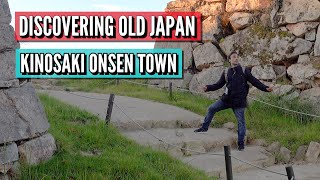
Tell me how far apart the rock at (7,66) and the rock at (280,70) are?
7799 millimetres

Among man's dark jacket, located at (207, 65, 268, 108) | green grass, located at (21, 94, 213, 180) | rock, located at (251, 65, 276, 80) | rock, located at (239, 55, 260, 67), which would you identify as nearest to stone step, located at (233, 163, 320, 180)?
green grass, located at (21, 94, 213, 180)

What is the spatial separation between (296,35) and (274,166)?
4867 mm

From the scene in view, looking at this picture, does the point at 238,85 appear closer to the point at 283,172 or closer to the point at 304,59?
the point at 283,172

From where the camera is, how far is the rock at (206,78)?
12.3 m

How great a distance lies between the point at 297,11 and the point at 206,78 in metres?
3.31

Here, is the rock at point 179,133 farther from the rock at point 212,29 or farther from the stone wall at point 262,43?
the rock at point 212,29

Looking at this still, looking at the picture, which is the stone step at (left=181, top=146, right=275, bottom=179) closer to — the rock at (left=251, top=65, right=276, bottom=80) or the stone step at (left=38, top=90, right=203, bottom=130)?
the stone step at (left=38, top=90, right=203, bottom=130)

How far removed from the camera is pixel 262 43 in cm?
1162

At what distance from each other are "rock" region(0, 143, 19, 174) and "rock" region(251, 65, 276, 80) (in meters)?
7.91

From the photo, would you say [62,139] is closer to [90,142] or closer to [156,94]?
[90,142]

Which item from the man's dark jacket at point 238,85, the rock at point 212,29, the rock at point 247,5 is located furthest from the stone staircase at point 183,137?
the rock at point 247,5

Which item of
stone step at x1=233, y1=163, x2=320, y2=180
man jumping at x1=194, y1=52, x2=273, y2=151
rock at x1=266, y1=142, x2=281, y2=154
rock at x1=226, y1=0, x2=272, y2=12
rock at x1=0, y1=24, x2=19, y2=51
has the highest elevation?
rock at x1=226, y1=0, x2=272, y2=12

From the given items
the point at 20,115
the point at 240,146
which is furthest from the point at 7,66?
the point at 240,146

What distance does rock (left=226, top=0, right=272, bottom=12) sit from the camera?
40.0 feet
